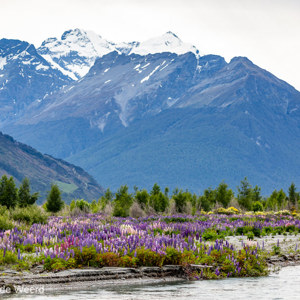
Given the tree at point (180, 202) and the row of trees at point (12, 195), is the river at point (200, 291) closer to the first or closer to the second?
the row of trees at point (12, 195)

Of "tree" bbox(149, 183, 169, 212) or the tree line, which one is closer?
the tree line

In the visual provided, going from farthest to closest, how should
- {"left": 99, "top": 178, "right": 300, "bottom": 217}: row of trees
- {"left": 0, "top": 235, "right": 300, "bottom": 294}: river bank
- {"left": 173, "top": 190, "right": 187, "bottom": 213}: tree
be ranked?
1. {"left": 173, "top": 190, "right": 187, "bottom": 213}: tree
2. {"left": 99, "top": 178, "right": 300, "bottom": 217}: row of trees
3. {"left": 0, "top": 235, "right": 300, "bottom": 294}: river bank

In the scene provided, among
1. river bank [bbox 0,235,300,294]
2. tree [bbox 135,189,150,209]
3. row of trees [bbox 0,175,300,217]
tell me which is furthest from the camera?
tree [bbox 135,189,150,209]

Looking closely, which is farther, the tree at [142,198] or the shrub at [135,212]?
the tree at [142,198]

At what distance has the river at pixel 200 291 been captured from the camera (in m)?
15.1

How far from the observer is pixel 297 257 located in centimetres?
2438

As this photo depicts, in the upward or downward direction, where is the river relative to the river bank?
downward

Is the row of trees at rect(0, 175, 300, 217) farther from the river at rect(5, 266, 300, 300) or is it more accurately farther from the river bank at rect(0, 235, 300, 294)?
the river at rect(5, 266, 300, 300)

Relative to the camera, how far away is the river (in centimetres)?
1511

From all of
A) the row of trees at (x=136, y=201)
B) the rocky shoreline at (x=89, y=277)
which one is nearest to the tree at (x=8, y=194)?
the row of trees at (x=136, y=201)

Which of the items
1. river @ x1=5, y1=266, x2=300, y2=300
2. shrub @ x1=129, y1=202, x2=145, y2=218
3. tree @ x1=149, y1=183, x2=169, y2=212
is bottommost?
river @ x1=5, y1=266, x2=300, y2=300

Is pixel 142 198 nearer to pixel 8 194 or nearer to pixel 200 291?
pixel 8 194

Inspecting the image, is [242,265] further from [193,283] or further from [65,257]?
[65,257]

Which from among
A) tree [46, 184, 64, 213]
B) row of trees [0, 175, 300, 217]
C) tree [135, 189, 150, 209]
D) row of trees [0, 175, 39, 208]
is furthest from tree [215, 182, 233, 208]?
row of trees [0, 175, 39, 208]
